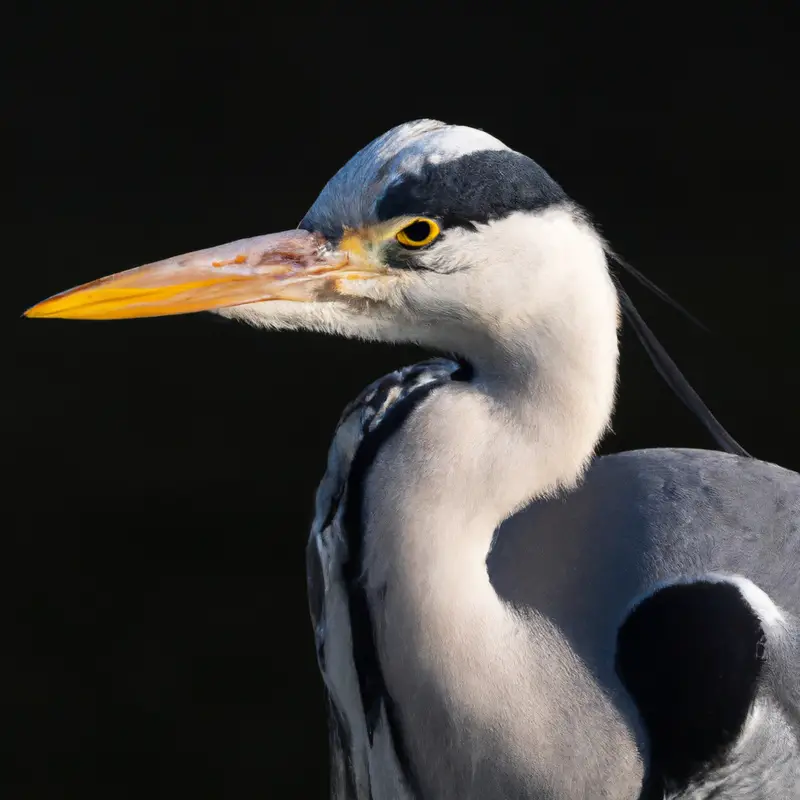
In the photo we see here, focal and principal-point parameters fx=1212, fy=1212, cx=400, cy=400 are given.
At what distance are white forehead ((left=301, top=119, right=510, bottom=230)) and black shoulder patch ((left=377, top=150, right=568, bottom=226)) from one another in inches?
0.5

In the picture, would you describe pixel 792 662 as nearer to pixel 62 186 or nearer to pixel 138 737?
pixel 138 737

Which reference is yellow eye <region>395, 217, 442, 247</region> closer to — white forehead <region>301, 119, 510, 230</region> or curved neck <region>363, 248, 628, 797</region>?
white forehead <region>301, 119, 510, 230</region>

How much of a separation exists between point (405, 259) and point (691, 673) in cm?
61

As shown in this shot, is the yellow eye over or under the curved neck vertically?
over

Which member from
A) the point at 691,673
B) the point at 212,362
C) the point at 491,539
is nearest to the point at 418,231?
the point at 491,539

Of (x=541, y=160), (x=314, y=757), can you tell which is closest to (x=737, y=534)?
(x=314, y=757)

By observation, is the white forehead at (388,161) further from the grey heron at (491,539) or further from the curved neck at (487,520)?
the curved neck at (487,520)

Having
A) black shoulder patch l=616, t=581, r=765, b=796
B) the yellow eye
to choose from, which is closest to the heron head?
the yellow eye

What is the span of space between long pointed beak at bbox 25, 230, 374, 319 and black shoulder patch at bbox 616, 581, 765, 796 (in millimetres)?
591

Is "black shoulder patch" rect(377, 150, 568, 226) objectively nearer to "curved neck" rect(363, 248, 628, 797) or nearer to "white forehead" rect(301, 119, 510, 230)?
"white forehead" rect(301, 119, 510, 230)

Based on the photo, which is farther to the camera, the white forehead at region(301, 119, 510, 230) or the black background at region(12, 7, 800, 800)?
the black background at region(12, 7, 800, 800)

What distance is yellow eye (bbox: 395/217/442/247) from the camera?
1.40 meters

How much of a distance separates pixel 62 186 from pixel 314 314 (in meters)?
2.68

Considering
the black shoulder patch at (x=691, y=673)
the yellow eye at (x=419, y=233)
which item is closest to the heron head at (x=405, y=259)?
the yellow eye at (x=419, y=233)
